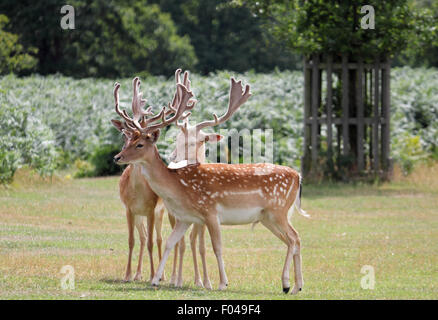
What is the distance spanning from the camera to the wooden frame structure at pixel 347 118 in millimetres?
21641

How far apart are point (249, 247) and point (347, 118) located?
841cm

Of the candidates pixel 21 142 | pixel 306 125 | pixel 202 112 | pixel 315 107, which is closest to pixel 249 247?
pixel 21 142

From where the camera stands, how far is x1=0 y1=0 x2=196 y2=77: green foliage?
46.2 meters

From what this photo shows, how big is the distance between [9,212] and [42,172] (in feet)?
15.1

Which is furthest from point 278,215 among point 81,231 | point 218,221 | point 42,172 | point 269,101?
point 269,101

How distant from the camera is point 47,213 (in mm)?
16609

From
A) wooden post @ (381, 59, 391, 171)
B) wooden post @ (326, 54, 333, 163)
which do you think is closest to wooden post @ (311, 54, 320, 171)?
wooden post @ (326, 54, 333, 163)

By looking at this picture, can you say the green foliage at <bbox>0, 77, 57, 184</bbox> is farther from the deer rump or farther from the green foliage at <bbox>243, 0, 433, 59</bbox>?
the deer rump

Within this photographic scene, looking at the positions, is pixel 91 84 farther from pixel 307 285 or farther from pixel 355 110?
pixel 307 285

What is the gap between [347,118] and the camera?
2159 cm

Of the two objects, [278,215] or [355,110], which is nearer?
[278,215]

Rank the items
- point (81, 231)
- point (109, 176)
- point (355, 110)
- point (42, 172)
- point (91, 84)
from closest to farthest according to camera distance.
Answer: point (81, 231) < point (42, 172) < point (355, 110) < point (109, 176) < point (91, 84)

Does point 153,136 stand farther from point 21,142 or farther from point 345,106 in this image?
point 345,106

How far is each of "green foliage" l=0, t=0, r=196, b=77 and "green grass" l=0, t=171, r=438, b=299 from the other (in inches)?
1057
